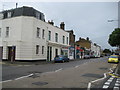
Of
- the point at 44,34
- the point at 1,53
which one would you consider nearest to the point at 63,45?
the point at 44,34

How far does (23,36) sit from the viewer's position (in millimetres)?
24844

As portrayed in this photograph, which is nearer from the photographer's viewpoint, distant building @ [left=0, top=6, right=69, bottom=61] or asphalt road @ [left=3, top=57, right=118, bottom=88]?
asphalt road @ [left=3, top=57, right=118, bottom=88]

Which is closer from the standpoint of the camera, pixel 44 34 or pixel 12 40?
pixel 12 40

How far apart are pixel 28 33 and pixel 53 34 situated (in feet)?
29.2

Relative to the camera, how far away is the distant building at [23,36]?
24672 mm

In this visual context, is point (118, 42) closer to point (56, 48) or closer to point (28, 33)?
point (56, 48)

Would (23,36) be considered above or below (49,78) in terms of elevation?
above

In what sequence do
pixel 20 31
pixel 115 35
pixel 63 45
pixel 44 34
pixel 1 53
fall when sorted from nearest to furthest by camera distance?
pixel 20 31
pixel 1 53
pixel 44 34
pixel 63 45
pixel 115 35

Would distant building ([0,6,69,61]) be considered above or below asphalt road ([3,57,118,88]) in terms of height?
above

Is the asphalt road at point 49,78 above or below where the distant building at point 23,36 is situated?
below

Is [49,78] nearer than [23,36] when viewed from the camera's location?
Yes

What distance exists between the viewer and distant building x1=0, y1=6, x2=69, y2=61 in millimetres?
24672

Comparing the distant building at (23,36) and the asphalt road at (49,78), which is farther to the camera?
the distant building at (23,36)

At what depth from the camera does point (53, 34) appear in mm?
33094
